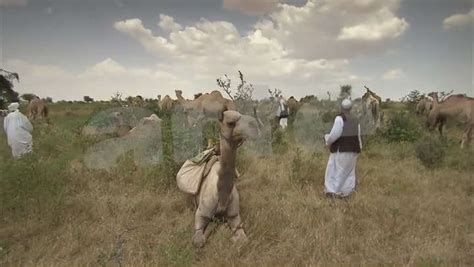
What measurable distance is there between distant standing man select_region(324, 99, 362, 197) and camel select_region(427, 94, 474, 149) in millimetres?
6730

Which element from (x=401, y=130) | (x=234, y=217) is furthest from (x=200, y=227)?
(x=401, y=130)

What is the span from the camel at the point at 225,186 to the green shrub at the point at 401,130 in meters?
8.46

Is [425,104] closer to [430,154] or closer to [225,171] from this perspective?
[430,154]

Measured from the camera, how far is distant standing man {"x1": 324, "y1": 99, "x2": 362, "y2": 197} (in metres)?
7.05

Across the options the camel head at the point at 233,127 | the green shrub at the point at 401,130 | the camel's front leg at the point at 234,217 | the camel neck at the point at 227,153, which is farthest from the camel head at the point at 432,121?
the camel head at the point at 233,127

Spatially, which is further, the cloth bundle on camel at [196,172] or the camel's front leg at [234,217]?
the cloth bundle on camel at [196,172]

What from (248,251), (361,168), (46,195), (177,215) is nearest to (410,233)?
(248,251)

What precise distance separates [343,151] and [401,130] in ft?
20.9

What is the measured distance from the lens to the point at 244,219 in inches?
223

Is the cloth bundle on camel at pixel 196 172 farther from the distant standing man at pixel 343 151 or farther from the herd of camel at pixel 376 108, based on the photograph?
the herd of camel at pixel 376 108

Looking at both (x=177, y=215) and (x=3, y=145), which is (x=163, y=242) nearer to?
(x=177, y=215)

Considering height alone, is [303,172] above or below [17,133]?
below

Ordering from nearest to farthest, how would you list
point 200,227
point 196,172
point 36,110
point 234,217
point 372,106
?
point 200,227
point 234,217
point 196,172
point 372,106
point 36,110

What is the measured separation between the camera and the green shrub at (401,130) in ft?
41.8
